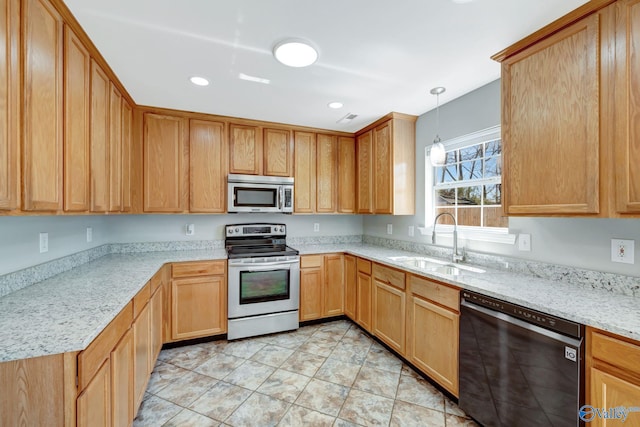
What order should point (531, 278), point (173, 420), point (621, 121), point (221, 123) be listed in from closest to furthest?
1. point (621, 121)
2. point (173, 420)
3. point (531, 278)
4. point (221, 123)

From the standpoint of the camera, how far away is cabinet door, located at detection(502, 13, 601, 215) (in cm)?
143

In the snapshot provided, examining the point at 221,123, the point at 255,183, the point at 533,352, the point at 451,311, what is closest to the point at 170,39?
the point at 221,123

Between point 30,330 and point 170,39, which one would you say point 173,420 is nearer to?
point 30,330

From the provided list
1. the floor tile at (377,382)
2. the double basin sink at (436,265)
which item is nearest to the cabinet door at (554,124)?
the double basin sink at (436,265)

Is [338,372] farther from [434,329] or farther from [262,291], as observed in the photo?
[262,291]

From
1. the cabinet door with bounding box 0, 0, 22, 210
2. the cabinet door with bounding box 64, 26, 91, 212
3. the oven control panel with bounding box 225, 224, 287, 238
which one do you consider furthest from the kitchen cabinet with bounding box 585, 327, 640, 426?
the oven control panel with bounding box 225, 224, 287, 238

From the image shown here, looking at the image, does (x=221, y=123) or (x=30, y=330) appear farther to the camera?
(x=221, y=123)

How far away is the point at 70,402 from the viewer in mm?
977

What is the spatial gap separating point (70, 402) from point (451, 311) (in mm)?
2038

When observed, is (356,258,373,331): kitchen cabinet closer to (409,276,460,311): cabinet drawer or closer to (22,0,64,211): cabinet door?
(409,276,460,311): cabinet drawer

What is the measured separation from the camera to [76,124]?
1577 millimetres

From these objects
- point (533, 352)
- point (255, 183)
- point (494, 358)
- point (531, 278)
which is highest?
point (255, 183)

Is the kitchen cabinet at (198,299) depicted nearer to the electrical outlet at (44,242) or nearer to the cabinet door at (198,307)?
the cabinet door at (198,307)

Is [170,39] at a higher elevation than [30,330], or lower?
higher
